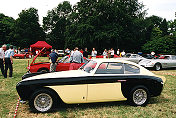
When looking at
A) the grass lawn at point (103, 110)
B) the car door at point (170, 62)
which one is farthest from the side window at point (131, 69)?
the car door at point (170, 62)

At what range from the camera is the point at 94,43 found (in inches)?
1382

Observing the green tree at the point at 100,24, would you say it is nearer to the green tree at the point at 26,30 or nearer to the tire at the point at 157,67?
the tire at the point at 157,67

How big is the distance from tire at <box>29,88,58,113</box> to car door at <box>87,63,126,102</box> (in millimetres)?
1015

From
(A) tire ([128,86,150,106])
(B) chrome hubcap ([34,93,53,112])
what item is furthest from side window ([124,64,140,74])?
(B) chrome hubcap ([34,93,53,112])

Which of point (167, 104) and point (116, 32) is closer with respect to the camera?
point (167, 104)

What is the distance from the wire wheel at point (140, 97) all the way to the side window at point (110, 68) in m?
0.81

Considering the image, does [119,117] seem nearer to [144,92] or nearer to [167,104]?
[144,92]

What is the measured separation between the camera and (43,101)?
4422 millimetres

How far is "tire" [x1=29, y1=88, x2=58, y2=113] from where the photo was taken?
14.2 feet

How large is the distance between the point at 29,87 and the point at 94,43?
31.2m

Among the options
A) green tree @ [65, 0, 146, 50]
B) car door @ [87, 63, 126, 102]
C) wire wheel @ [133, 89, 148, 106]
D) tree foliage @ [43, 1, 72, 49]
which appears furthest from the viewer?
tree foliage @ [43, 1, 72, 49]

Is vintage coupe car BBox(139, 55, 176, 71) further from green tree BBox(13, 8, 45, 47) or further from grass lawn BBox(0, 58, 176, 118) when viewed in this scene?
green tree BBox(13, 8, 45, 47)

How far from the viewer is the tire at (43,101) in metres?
4.32

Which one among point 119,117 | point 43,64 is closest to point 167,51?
point 43,64
